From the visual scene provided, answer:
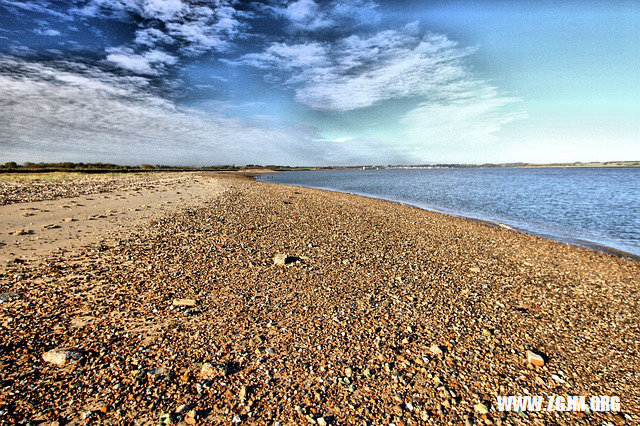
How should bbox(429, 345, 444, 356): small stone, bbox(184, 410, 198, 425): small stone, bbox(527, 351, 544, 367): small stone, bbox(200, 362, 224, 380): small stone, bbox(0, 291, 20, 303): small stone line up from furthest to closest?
bbox(0, 291, 20, 303): small stone < bbox(429, 345, 444, 356): small stone < bbox(527, 351, 544, 367): small stone < bbox(200, 362, 224, 380): small stone < bbox(184, 410, 198, 425): small stone

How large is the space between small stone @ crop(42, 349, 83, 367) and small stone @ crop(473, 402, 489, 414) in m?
6.02

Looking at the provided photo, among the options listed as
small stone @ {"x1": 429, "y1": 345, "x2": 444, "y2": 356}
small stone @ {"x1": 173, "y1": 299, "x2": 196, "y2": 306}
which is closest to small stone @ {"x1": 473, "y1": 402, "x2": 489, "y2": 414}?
small stone @ {"x1": 429, "y1": 345, "x2": 444, "y2": 356}

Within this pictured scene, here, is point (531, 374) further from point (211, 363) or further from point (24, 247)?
point (24, 247)

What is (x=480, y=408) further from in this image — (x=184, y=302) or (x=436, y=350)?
(x=184, y=302)

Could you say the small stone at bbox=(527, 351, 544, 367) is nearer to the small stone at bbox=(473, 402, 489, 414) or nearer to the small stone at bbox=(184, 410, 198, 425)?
the small stone at bbox=(473, 402, 489, 414)

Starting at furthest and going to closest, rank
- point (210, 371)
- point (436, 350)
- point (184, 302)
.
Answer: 1. point (184, 302)
2. point (436, 350)
3. point (210, 371)

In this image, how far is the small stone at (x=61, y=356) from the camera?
416cm

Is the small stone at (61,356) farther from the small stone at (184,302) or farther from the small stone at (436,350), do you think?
the small stone at (436,350)

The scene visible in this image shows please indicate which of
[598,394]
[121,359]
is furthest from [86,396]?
[598,394]

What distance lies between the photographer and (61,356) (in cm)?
423

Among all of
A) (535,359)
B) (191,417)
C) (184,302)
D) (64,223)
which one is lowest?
(535,359)

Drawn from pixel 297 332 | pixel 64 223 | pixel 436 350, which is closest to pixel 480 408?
pixel 436 350

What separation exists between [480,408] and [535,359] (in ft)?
6.14

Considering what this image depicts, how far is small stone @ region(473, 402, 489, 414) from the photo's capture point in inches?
152
